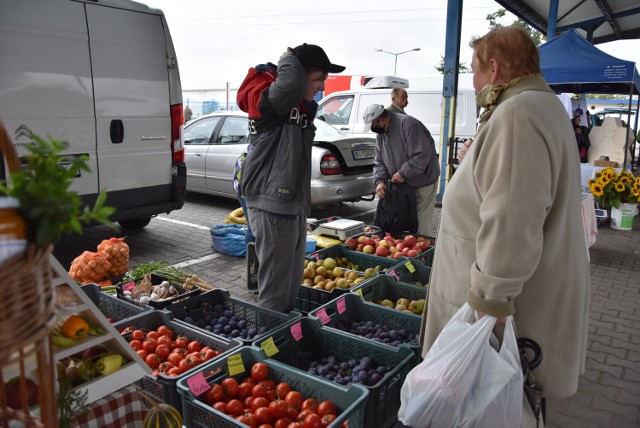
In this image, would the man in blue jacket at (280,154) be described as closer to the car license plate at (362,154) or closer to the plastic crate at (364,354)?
the plastic crate at (364,354)

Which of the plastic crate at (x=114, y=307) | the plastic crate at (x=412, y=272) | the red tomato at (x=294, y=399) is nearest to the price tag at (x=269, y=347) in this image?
the red tomato at (x=294, y=399)

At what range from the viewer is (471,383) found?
5.61 feet

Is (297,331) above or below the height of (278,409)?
above

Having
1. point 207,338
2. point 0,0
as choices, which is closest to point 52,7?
point 0,0

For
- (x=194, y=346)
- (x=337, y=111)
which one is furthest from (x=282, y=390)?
(x=337, y=111)

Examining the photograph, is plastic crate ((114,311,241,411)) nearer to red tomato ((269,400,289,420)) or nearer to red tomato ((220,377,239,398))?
red tomato ((220,377,239,398))

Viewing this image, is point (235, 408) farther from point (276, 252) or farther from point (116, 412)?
point (276, 252)

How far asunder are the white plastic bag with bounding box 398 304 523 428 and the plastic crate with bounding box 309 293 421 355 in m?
1.33

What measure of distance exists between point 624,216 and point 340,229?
532 centimetres

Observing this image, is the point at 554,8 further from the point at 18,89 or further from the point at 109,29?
the point at 18,89

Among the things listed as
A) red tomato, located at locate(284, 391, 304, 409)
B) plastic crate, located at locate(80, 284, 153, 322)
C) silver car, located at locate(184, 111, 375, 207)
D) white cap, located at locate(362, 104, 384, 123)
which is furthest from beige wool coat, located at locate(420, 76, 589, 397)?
silver car, located at locate(184, 111, 375, 207)

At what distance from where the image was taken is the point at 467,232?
1896 millimetres

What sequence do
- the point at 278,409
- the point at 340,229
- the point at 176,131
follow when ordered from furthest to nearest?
the point at 176,131, the point at 340,229, the point at 278,409

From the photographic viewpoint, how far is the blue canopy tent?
27.9 feet
